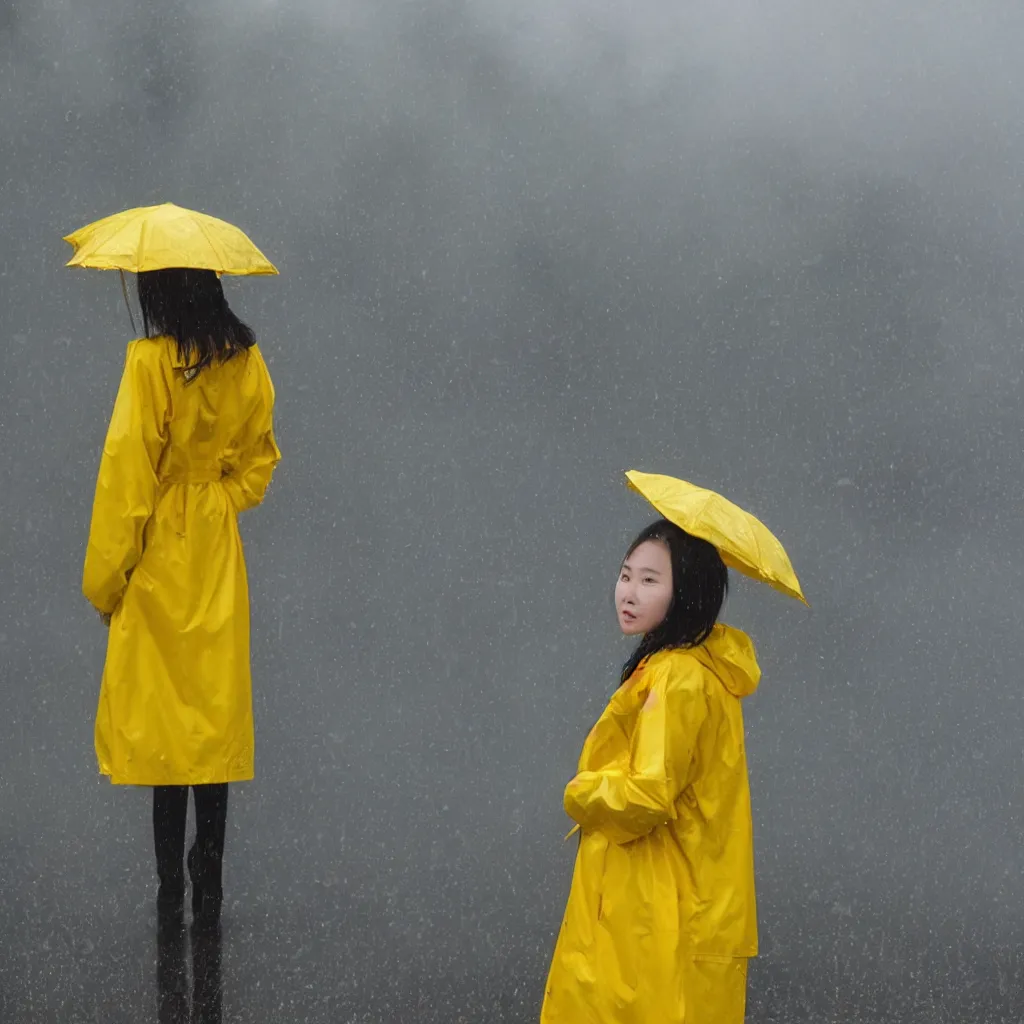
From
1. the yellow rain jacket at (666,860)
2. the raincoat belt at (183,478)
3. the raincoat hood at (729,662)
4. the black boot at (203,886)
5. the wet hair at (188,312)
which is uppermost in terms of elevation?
the wet hair at (188,312)

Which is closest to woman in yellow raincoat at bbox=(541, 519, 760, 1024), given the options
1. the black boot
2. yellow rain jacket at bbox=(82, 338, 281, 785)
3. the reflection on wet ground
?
the reflection on wet ground

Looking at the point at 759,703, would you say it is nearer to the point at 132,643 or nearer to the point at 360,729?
the point at 360,729

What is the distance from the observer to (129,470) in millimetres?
4496

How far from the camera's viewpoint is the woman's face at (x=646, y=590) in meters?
3.55

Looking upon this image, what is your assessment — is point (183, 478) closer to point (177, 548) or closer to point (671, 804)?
point (177, 548)

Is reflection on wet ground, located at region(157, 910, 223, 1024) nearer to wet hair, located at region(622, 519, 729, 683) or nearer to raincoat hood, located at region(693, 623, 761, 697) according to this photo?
wet hair, located at region(622, 519, 729, 683)

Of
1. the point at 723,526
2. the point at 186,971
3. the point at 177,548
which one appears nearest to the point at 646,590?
the point at 723,526

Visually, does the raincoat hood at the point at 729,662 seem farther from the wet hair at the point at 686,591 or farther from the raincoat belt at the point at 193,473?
the raincoat belt at the point at 193,473

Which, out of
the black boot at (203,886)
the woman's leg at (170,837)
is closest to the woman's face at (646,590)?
the woman's leg at (170,837)

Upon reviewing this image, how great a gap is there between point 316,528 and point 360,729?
187 centimetres

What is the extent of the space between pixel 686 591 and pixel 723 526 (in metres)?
0.16

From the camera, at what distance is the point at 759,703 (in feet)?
23.1

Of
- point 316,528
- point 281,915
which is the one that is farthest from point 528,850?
point 316,528

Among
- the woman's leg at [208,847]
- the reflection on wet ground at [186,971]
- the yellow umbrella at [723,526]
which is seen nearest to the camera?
the yellow umbrella at [723,526]
